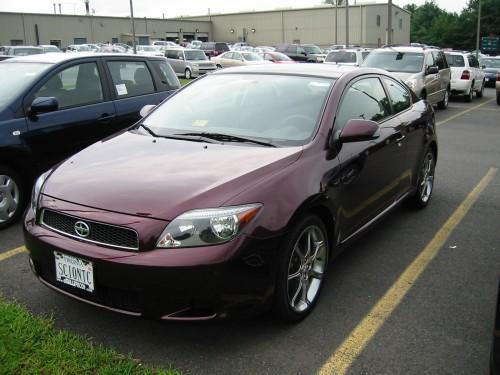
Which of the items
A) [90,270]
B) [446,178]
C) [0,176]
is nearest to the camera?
[90,270]

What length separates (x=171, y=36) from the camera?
80188 mm

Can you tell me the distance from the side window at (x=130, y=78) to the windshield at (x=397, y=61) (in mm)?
8469

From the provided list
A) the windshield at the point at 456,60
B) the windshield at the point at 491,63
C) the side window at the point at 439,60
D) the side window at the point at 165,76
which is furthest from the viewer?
the windshield at the point at 491,63

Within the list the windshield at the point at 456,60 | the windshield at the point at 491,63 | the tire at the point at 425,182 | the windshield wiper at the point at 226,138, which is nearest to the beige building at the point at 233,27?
the windshield at the point at 491,63

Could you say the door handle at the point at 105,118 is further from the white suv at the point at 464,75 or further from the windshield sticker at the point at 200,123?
the white suv at the point at 464,75

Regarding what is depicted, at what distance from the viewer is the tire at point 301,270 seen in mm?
3188

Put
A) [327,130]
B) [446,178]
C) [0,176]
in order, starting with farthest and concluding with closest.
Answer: [446,178]
[0,176]
[327,130]

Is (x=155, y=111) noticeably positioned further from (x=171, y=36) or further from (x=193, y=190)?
(x=171, y=36)

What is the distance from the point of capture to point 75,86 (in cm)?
609

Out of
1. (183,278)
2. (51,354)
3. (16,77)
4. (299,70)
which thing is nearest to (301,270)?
(183,278)

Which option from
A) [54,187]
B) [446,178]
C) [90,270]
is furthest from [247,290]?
[446,178]

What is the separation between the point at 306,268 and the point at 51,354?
159 centimetres

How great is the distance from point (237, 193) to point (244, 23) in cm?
8333

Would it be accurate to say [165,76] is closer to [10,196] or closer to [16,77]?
[16,77]
